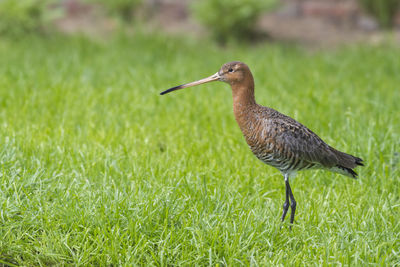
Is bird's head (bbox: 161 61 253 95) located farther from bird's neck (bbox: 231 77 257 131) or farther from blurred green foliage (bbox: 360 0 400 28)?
blurred green foliage (bbox: 360 0 400 28)

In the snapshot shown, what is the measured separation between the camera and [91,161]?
14.9ft

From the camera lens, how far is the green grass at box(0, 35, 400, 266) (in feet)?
11.0

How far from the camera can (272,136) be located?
362 cm

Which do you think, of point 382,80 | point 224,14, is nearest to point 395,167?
point 382,80

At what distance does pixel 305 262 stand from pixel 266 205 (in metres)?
0.83

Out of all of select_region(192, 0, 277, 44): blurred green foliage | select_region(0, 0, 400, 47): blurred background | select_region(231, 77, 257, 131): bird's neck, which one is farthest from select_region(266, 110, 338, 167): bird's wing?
select_region(192, 0, 277, 44): blurred green foliage

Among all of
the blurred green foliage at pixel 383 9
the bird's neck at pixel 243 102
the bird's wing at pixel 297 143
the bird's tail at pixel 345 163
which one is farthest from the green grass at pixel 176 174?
the blurred green foliage at pixel 383 9

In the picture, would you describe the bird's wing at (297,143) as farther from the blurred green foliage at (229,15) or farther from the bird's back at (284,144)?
the blurred green foliage at (229,15)

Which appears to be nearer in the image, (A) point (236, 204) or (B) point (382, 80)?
(A) point (236, 204)

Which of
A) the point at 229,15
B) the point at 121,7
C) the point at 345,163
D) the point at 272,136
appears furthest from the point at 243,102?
the point at 121,7

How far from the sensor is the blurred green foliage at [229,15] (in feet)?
34.0

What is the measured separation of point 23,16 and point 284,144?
7.55 m

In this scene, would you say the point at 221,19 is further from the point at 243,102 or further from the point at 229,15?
the point at 243,102

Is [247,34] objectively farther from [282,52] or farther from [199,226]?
[199,226]
